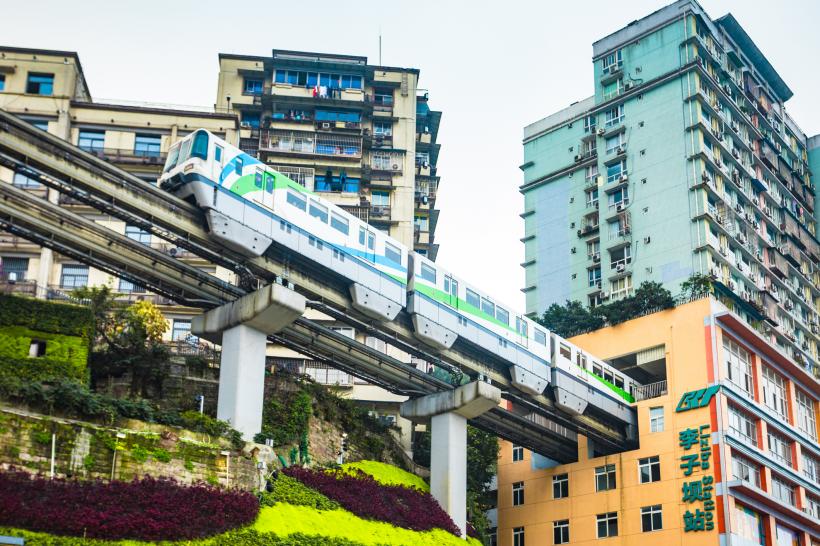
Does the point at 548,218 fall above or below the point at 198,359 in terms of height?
Answer: above

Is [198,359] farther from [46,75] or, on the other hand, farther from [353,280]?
[46,75]

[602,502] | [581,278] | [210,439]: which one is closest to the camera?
[210,439]

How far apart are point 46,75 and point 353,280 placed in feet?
91.0

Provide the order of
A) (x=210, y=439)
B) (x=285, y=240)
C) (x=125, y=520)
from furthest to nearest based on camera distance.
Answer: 1. (x=285, y=240)
2. (x=210, y=439)
3. (x=125, y=520)

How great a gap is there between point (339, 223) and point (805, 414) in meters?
35.3

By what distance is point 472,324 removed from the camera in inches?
1876

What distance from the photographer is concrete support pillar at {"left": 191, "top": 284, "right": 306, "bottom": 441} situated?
38312 mm

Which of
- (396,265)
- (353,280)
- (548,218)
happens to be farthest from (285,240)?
(548,218)

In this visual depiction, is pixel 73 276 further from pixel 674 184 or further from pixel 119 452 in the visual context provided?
pixel 674 184

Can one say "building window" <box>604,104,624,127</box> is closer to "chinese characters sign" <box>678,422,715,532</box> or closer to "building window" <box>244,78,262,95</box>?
"building window" <box>244,78,262,95</box>

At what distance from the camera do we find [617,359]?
5872 centimetres

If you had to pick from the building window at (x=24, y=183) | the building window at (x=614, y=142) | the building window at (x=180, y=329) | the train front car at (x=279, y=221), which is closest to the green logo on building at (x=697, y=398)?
the train front car at (x=279, y=221)

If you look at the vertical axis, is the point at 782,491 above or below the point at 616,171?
below

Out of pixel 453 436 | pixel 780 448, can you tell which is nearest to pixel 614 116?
pixel 780 448
